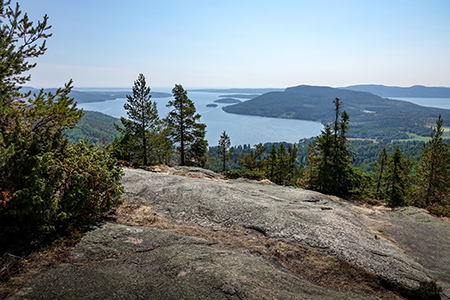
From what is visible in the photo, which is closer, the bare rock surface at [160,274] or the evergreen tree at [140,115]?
the bare rock surface at [160,274]

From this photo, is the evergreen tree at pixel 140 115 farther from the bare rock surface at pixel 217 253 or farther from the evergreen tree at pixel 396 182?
the evergreen tree at pixel 396 182

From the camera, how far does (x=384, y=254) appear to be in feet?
26.5

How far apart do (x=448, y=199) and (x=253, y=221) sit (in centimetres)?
3394

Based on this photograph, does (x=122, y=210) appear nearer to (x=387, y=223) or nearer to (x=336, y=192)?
(x=387, y=223)

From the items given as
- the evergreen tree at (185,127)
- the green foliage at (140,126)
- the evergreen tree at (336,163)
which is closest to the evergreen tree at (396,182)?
the evergreen tree at (336,163)

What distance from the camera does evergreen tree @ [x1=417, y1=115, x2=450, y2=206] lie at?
A: 2908 cm

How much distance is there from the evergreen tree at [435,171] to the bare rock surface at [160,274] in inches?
1270

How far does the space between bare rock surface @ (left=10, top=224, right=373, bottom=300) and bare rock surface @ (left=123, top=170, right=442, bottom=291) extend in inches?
83.8

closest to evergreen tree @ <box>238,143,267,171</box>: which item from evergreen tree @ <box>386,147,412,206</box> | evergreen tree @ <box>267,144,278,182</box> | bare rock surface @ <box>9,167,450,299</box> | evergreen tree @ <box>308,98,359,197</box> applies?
evergreen tree @ <box>267,144,278,182</box>

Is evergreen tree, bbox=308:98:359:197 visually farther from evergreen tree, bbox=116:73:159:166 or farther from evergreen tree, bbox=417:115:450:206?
evergreen tree, bbox=116:73:159:166

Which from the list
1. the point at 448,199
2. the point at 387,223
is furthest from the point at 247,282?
the point at 448,199

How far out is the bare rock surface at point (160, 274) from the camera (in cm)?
470

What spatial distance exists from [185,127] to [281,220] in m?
24.5

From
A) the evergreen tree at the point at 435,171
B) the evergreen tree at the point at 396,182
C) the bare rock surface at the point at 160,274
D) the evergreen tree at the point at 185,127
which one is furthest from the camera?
the evergreen tree at the point at 396,182
